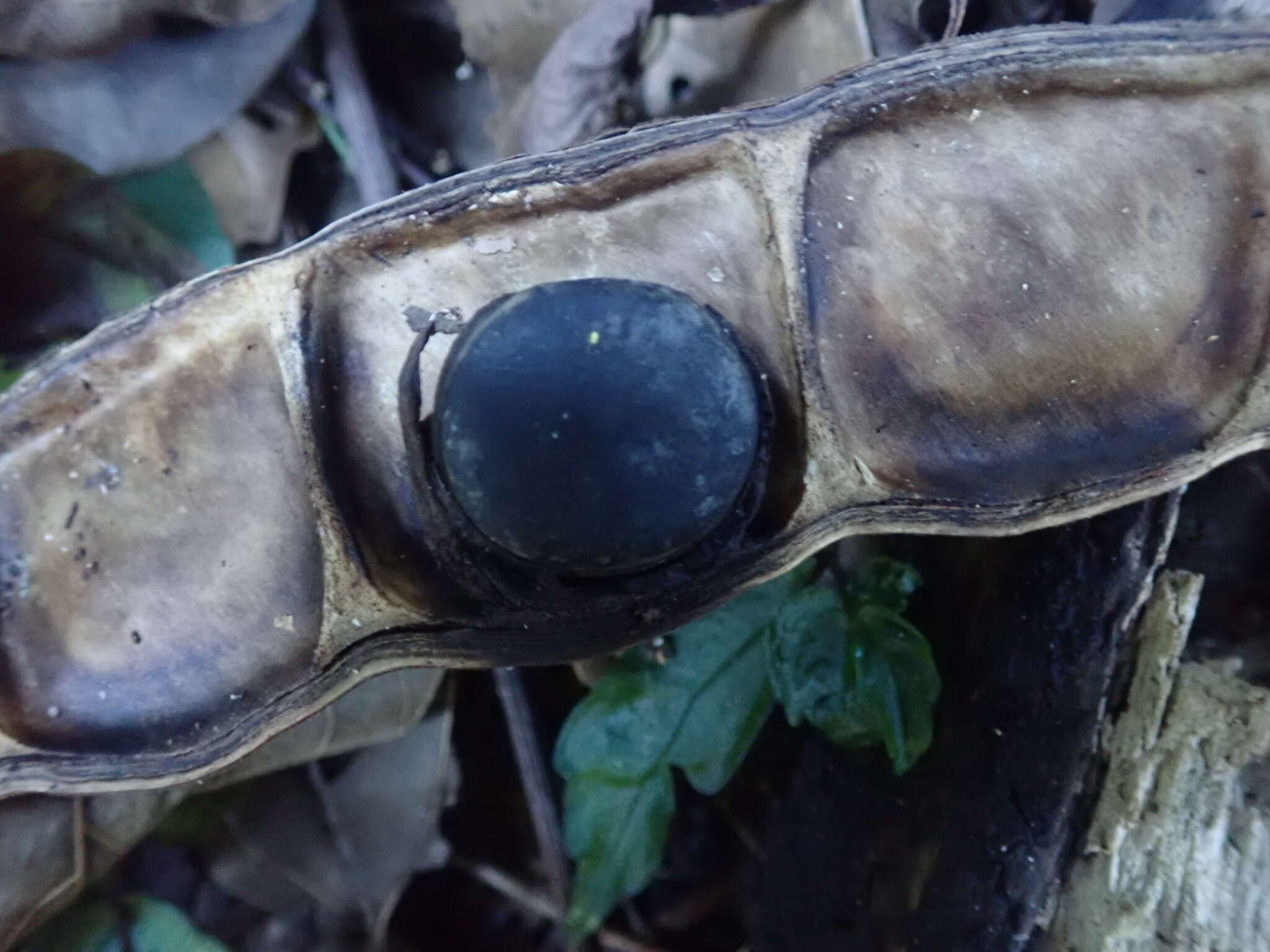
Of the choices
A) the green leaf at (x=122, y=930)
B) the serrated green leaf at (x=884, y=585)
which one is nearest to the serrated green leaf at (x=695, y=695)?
the serrated green leaf at (x=884, y=585)

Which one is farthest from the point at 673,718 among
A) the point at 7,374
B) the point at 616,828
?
the point at 7,374

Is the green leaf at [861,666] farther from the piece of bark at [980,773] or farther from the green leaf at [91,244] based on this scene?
the green leaf at [91,244]

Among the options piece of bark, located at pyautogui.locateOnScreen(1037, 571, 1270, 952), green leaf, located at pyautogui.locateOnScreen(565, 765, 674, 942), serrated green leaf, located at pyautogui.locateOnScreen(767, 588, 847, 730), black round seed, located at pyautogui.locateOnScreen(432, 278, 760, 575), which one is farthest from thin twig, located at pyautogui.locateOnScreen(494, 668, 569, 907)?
piece of bark, located at pyautogui.locateOnScreen(1037, 571, 1270, 952)

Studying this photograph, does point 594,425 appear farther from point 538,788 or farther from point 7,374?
point 7,374

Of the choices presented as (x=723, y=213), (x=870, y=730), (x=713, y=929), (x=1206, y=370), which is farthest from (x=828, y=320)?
(x=713, y=929)

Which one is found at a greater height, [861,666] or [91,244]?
[91,244]

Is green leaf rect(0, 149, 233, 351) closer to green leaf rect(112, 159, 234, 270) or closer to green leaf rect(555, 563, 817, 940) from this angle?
green leaf rect(112, 159, 234, 270)

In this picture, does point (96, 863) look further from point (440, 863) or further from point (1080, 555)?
point (1080, 555)
